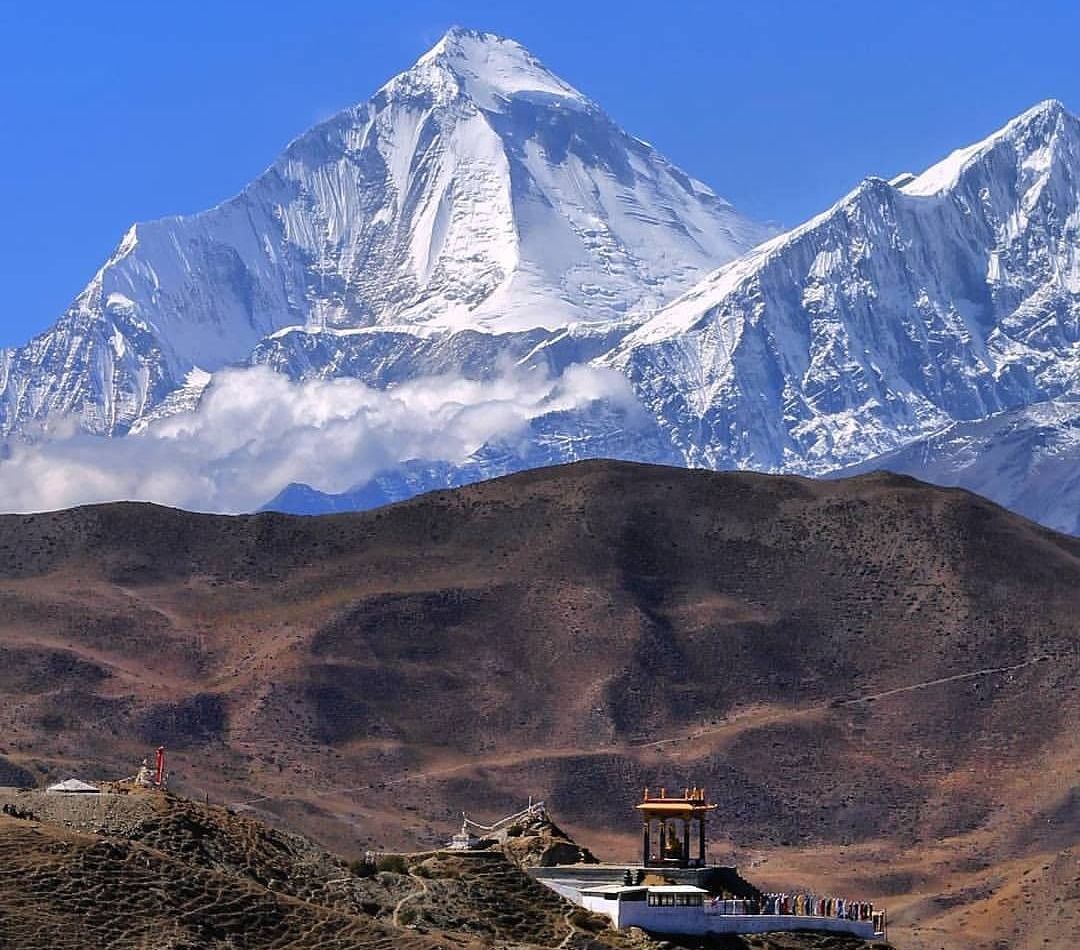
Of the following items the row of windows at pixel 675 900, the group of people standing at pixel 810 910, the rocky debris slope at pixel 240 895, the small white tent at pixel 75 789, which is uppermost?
the group of people standing at pixel 810 910

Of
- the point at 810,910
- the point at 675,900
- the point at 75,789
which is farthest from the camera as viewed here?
the point at 810,910

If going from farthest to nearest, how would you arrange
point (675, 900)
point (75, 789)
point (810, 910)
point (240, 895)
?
point (810, 910) < point (75, 789) < point (675, 900) < point (240, 895)

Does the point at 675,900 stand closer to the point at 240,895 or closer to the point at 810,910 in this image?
the point at 240,895

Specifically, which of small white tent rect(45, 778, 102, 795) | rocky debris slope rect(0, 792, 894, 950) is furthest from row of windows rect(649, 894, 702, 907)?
small white tent rect(45, 778, 102, 795)

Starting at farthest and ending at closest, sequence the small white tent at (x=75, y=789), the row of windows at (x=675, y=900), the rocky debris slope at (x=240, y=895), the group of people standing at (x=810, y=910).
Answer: the group of people standing at (x=810, y=910) → the row of windows at (x=675, y=900) → the small white tent at (x=75, y=789) → the rocky debris slope at (x=240, y=895)

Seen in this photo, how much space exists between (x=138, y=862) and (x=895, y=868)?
125m

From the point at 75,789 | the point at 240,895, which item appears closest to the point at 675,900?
the point at 240,895

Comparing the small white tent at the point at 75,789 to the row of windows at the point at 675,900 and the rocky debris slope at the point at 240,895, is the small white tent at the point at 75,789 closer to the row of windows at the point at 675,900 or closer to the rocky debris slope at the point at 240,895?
the rocky debris slope at the point at 240,895

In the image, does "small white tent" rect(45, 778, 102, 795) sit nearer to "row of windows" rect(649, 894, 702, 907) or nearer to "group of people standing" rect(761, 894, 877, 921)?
"row of windows" rect(649, 894, 702, 907)

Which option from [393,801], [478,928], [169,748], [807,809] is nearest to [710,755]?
[807,809]

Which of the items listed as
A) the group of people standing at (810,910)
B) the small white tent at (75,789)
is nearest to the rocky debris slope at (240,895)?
the small white tent at (75,789)

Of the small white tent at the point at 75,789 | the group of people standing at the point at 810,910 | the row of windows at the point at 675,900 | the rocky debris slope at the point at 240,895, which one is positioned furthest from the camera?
the group of people standing at the point at 810,910

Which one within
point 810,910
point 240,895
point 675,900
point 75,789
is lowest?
point 240,895

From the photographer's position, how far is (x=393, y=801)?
188 metres
